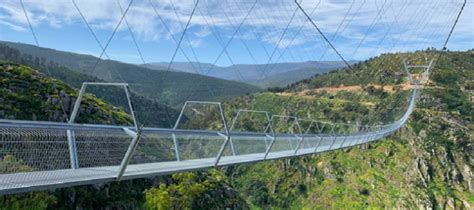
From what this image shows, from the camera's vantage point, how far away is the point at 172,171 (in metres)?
5.56

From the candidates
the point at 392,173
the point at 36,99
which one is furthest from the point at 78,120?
the point at 392,173

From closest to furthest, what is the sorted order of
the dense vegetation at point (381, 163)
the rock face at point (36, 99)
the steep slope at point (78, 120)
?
the steep slope at point (78, 120) → the rock face at point (36, 99) → the dense vegetation at point (381, 163)

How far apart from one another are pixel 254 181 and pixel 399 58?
43941 mm

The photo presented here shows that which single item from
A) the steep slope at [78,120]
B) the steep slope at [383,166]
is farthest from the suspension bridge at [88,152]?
the steep slope at [383,166]

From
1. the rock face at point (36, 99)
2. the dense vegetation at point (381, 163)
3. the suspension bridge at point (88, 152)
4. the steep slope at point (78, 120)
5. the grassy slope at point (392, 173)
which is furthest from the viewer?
the dense vegetation at point (381, 163)

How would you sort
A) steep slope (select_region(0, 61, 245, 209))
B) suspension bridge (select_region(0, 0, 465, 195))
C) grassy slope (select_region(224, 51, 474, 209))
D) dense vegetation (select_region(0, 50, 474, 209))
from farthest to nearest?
dense vegetation (select_region(0, 50, 474, 209)) < grassy slope (select_region(224, 51, 474, 209)) < steep slope (select_region(0, 61, 245, 209)) < suspension bridge (select_region(0, 0, 465, 195))

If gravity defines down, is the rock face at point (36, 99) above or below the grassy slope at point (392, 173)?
above

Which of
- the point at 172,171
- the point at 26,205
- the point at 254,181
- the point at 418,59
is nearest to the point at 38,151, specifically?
the point at 172,171

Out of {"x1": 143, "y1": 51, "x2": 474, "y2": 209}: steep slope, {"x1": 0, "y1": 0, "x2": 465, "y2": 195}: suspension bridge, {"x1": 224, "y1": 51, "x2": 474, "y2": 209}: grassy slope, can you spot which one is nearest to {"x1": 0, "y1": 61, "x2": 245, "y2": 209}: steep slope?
{"x1": 0, "y1": 0, "x2": 465, "y2": 195}: suspension bridge

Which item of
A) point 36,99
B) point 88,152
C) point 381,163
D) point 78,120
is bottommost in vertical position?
point 381,163

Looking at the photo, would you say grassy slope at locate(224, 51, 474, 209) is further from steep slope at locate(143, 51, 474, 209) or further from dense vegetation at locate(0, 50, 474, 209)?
steep slope at locate(143, 51, 474, 209)

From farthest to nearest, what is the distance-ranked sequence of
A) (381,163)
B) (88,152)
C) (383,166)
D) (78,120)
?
1. (381,163)
2. (383,166)
3. (78,120)
4. (88,152)

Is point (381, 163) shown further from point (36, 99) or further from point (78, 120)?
point (36, 99)

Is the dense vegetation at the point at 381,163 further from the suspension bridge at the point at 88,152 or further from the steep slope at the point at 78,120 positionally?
the suspension bridge at the point at 88,152
